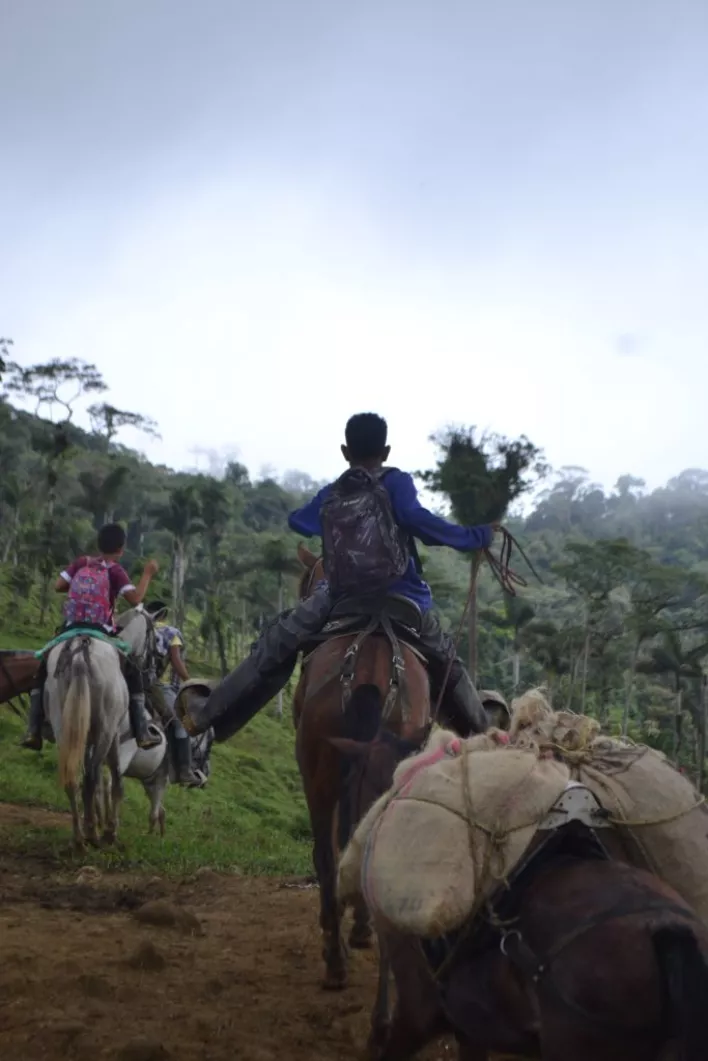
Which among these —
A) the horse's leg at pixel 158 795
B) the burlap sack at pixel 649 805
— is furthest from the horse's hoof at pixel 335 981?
the horse's leg at pixel 158 795

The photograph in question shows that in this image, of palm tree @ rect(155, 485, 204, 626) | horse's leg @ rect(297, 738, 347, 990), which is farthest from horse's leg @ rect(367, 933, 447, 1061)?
palm tree @ rect(155, 485, 204, 626)

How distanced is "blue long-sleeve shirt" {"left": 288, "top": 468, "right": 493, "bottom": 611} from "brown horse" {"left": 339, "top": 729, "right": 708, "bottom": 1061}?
2074 millimetres

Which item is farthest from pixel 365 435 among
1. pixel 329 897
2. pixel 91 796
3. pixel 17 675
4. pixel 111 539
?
pixel 91 796

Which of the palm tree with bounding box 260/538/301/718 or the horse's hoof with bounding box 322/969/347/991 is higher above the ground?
the palm tree with bounding box 260/538/301/718

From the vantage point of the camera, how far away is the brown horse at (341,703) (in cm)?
455

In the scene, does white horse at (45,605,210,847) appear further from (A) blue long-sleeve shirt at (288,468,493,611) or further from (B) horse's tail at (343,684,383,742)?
(B) horse's tail at (343,684,383,742)

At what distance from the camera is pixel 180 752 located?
11.9m

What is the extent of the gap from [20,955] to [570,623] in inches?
1791

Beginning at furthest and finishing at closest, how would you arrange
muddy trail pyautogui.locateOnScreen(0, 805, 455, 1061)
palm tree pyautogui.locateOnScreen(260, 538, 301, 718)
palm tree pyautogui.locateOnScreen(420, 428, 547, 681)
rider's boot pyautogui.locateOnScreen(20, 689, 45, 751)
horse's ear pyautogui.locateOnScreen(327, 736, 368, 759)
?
palm tree pyautogui.locateOnScreen(260, 538, 301, 718) → palm tree pyautogui.locateOnScreen(420, 428, 547, 681) → rider's boot pyautogui.locateOnScreen(20, 689, 45, 751) → muddy trail pyautogui.locateOnScreen(0, 805, 455, 1061) → horse's ear pyautogui.locateOnScreen(327, 736, 368, 759)

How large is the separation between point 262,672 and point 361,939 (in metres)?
1.69

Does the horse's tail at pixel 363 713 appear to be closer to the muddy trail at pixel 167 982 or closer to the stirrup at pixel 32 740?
the muddy trail at pixel 167 982

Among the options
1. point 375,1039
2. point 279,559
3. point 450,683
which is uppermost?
point 279,559

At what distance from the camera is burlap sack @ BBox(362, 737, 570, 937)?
2520 mm

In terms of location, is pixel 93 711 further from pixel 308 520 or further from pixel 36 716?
pixel 308 520
